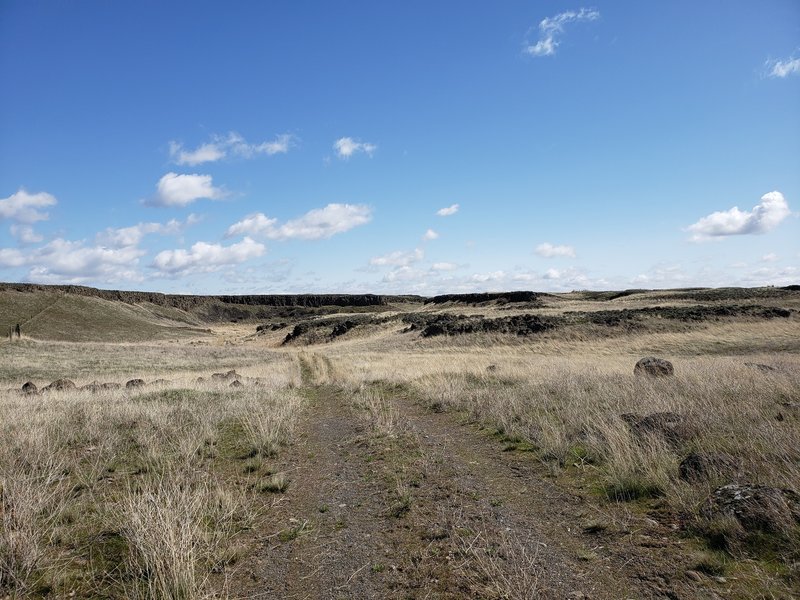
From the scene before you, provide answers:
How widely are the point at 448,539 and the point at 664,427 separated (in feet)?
15.2

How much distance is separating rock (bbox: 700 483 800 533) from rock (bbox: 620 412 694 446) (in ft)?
7.08

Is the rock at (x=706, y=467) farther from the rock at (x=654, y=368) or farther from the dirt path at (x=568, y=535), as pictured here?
the rock at (x=654, y=368)

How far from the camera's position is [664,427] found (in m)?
7.35

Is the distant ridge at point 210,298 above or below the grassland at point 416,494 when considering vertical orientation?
above

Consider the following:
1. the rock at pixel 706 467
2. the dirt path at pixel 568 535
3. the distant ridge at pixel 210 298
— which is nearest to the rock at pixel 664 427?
the rock at pixel 706 467

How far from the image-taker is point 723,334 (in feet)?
115

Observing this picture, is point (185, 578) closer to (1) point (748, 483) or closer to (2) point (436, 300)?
(1) point (748, 483)

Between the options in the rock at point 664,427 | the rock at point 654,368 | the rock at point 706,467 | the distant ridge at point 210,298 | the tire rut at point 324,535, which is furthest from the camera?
the distant ridge at point 210,298

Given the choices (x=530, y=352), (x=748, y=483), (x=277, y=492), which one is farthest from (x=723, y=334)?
(x=277, y=492)

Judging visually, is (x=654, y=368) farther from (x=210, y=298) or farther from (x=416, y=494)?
(x=210, y=298)

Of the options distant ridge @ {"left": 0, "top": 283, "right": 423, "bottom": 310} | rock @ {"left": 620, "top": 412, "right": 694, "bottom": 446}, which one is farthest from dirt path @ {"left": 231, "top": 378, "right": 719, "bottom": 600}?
distant ridge @ {"left": 0, "top": 283, "right": 423, "bottom": 310}

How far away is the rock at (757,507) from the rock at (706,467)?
565 mm

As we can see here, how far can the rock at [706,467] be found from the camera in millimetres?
5371

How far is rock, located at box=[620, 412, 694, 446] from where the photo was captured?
7.06 m
